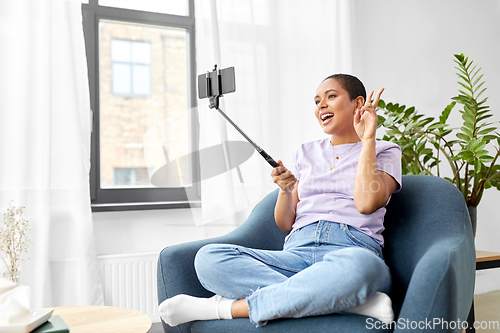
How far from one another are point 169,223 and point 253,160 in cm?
54

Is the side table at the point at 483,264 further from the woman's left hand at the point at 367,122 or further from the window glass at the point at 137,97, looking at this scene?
the window glass at the point at 137,97

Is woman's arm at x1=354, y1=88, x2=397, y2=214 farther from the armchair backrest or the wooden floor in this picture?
the wooden floor

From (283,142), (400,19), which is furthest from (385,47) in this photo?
(283,142)

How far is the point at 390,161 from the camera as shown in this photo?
1.28 metres

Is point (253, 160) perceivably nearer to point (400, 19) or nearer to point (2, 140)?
point (2, 140)

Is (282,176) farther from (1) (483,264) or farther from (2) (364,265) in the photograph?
(1) (483,264)

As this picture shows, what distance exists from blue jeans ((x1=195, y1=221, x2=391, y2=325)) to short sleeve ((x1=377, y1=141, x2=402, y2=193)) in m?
0.20

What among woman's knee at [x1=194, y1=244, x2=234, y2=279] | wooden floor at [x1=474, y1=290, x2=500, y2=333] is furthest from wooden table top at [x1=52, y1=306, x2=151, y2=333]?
wooden floor at [x1=474, y1=290, x2=500, y2=333]

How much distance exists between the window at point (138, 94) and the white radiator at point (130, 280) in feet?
0.85

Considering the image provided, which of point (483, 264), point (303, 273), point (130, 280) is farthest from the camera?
point (130, 280)

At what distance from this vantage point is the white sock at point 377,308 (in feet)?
3.10

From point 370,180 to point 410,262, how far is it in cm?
27

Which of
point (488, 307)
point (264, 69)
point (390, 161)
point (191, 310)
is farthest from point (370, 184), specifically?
point (488, 307)

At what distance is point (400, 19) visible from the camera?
2.74 m
